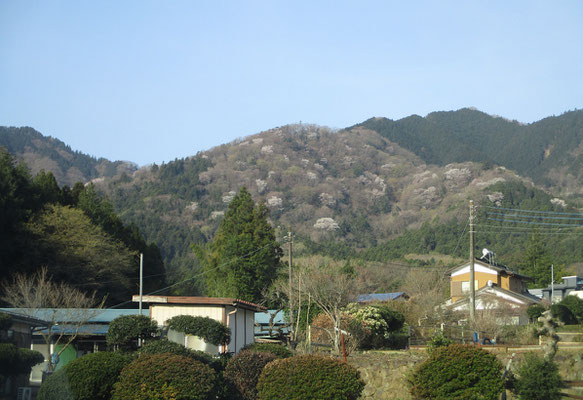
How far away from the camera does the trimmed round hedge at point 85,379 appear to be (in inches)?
556

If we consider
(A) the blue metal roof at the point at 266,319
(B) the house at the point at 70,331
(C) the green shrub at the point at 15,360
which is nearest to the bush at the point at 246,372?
(C) the green shrub at the point at 15,360

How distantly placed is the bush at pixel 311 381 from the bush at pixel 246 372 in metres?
1.74

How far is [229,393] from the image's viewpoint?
1645 cm

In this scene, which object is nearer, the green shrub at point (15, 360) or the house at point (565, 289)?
the green shrub at point (15, 360)

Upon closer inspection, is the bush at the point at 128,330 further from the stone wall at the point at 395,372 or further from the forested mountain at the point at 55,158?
the forested mountain at the point at 55,158

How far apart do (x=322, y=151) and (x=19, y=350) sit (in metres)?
165

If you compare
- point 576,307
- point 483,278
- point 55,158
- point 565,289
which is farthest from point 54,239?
point 55,158

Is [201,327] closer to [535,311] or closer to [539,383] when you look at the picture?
[539,383]

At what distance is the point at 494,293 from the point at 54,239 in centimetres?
2796

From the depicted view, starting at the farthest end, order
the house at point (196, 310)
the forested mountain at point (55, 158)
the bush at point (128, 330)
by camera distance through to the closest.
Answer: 1. the forested mountain at point (55, 158)
2. the house at point (196, 310)
3. the bush at point (128, 330)

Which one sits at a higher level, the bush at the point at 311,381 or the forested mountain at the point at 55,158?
the forested mountain at the point at 55,158

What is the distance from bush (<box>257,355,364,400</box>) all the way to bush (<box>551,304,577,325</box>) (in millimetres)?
17964

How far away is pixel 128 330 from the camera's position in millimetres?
19438

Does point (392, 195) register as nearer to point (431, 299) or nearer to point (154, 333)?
point (431, 299)
